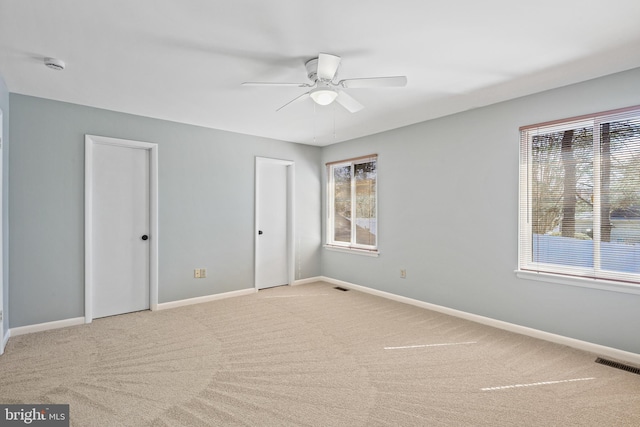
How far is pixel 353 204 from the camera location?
5.41 metres

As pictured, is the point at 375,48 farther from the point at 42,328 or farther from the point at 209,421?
the point at 42,328

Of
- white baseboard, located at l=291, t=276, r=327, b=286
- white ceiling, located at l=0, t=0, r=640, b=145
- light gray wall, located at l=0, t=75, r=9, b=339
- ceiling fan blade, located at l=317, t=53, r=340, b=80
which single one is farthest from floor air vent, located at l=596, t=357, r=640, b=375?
light gray wall, located at l=0, t=75, r=9, b=339

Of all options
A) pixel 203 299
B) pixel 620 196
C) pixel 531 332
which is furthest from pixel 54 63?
pixel 531 332

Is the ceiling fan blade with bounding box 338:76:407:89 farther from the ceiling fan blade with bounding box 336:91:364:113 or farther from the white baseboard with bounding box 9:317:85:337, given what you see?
the white baseboard with bounding box 9:317:85:337

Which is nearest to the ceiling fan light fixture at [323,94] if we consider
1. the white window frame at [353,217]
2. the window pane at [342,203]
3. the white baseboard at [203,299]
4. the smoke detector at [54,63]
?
the smoke detector at [54,63]

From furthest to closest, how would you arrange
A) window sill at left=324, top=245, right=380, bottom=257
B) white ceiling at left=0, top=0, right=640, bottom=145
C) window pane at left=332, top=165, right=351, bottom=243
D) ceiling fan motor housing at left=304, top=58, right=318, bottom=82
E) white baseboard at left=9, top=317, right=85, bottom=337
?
window pane at left=332, top=165, right=351, bottom=243 → window sill at left=324, top=245, right=380, bottom=257 → white baseboard at left=9, top=317, right=85, bottom=337 → ceiling fan motor housing at left=304, top=58, right=318, bottom=82 → white ceiling at left=0, top=0, right=640, bottom=145

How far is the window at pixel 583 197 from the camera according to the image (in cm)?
275

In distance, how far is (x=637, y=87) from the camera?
2693mm

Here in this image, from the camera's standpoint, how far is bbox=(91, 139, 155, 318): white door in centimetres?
382

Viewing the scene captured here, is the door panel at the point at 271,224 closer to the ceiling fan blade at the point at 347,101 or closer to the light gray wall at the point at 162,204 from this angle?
the light gray wall at the point at 162,204

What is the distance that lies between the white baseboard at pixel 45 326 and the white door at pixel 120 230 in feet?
0.62

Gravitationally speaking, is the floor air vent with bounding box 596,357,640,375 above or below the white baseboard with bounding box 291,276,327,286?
below

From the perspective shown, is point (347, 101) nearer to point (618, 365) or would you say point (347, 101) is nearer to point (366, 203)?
point (366, 203)
